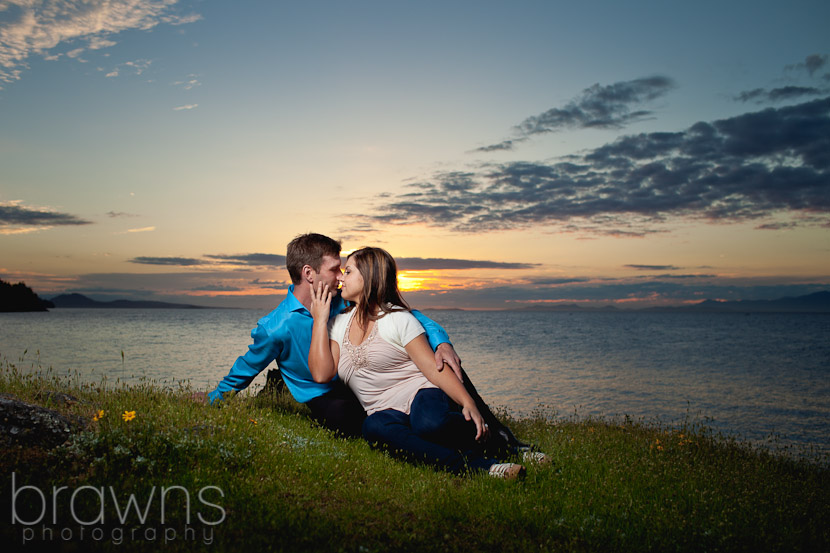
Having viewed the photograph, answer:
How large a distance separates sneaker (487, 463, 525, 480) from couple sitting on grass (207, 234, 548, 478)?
0.04 ft

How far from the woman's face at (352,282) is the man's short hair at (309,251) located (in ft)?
3.39

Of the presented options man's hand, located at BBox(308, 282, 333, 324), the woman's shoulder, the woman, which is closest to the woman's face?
the woman

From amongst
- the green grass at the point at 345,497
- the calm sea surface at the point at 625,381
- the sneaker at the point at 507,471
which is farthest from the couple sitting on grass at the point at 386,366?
the calm sea surface at the point at 625,381

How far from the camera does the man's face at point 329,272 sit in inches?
286

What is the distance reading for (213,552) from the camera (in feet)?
11.8

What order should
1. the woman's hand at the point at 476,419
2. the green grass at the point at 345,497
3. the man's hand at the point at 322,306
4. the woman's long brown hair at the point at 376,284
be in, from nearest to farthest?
the green grass at the point at 345,497 < the woman's hand at the point at 476,419 < the woman's long brown hair at the point at 376,284 < the man's hand at the point at 322,306

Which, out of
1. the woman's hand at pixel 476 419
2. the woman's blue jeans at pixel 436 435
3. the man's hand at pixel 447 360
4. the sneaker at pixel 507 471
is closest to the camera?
the sneaker at pixel 507 471

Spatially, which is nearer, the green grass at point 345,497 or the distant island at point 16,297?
the green grass at point 345,497

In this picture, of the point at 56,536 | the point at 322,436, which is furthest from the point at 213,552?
the point at 322,436

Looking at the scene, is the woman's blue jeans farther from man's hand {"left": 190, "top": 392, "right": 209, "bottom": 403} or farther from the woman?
man's hand {"left": 190, "top": 392, "right": 209, "bottom": 403}

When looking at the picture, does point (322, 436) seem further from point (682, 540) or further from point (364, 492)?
point (682, 540)

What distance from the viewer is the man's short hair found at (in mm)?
7266

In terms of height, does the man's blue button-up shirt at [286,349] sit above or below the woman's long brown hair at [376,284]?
below

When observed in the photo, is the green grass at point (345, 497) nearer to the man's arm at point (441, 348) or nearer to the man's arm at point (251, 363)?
the man's arm at point (251, 363)
